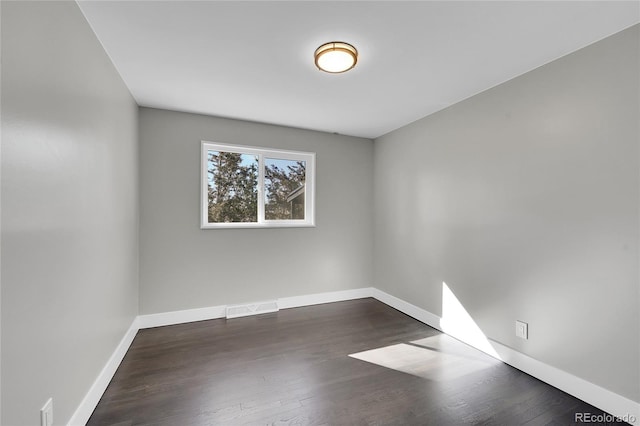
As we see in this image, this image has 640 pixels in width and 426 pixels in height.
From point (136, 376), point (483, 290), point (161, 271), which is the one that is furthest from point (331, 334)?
point (161, 271)

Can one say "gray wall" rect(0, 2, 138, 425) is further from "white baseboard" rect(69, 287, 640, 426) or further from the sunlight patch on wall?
the sunlight patch on wall

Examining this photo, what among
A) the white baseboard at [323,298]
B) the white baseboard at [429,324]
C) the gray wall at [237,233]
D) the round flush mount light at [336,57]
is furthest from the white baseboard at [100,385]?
the round flush mount light at [336,57]

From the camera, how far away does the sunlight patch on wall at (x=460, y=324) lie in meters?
2.57

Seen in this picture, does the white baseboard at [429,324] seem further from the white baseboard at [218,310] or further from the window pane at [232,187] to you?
the window pane at [232,187]

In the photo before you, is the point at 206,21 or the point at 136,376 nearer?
the point at 206,21

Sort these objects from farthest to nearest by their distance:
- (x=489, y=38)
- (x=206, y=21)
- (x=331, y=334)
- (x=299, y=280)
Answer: (x=299, y=280) → (x=331, y=334) → (x=489, y=38) → (x=206, y=21)

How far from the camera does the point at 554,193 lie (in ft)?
6.75

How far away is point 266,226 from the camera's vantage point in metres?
3.58

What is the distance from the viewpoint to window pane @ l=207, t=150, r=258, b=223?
3.41 metres

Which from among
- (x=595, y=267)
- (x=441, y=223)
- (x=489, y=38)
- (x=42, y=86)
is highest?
(x=489, y=38)

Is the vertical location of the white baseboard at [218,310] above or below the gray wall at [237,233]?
below

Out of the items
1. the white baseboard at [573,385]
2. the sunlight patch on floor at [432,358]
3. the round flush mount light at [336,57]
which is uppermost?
the round flush mount light at [336,57]

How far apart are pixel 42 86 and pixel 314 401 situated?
Answer: 2273 mm

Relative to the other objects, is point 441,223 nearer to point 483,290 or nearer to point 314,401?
point 483,290
